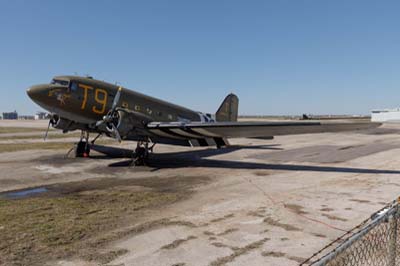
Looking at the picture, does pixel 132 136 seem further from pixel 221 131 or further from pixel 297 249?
pixel 297 249

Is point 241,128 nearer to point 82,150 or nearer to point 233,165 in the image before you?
point 233,165

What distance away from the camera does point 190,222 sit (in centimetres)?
801

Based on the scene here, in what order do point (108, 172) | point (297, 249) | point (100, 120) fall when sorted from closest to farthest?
point (297, 249)
point (108, 172)
point (100, 120)

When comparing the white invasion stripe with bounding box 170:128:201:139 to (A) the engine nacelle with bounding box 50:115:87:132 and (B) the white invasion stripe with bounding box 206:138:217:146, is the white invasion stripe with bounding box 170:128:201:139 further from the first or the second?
(A) the engine nacelle with bounding box 50:115:87:132

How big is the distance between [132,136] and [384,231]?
13602 millimetres

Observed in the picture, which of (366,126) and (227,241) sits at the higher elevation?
(366,126)

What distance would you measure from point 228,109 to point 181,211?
856 inches

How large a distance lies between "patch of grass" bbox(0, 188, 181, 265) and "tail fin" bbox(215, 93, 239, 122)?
1896 centimetres

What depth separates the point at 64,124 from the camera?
20.5 metres

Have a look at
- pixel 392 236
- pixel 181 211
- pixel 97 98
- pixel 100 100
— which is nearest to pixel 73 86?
pixel 97 98

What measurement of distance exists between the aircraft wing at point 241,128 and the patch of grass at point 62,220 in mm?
6557

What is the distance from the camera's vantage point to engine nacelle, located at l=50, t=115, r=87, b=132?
66.7 ft

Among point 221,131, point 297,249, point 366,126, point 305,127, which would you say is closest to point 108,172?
point 221,131

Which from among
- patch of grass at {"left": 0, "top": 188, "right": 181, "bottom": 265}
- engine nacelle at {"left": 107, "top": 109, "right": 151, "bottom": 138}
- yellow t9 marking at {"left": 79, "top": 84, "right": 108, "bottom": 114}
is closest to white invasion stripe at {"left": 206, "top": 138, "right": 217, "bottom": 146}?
engine nacelle at {"left": 107, "top": 109, "right": 151, "bottom": 138}
